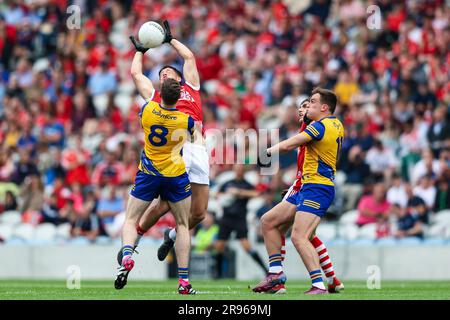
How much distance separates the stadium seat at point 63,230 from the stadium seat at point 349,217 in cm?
553

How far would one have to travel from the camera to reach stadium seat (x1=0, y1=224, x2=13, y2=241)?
23.5 m

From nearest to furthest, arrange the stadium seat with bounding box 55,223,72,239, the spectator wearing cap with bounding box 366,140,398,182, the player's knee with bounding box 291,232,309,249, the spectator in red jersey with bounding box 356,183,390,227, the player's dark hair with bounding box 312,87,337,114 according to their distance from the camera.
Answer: the player's knee with bounding box 291,232,309,249
the player's dark hair with bounding box 312,87,337,114
the spectator in red jersey with bounding box 356,183,390,227
the spectator wearing cap with bounding box 366,140,398,182
the stadium seat with bounding box 55,223,72,239

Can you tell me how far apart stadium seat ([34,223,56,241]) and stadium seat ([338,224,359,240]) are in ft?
19.2

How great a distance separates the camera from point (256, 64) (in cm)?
2725

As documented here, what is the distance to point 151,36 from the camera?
1492cm

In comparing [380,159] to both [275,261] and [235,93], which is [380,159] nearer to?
[235,93]

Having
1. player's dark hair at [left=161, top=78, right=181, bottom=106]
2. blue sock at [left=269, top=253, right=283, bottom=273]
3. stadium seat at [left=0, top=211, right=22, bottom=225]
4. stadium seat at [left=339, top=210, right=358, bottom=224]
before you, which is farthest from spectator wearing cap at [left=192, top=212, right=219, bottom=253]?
player's dark hair at [left=161, top=78, right=181, bottom=106]

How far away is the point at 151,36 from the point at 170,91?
148cm

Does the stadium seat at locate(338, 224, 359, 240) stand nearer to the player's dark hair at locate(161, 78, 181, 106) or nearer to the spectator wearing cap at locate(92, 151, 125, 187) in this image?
the spectator wearing cap at locate(92, 151, 125, 187)

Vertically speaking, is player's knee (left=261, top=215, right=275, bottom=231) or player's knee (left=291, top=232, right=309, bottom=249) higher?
player's knee (left=261, top=215, right=275, bottom=231)

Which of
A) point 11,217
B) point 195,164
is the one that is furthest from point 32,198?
point 195,164

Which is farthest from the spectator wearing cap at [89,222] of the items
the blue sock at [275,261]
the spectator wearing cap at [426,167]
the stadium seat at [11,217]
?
the blue sock at [275,261]
